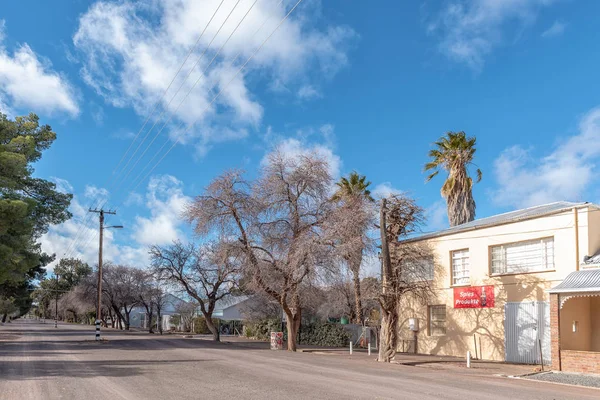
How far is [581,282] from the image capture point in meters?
20.1

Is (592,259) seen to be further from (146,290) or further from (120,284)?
(120,284)

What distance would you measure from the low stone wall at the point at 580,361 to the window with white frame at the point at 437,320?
345 inches

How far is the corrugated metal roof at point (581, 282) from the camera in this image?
1936cm

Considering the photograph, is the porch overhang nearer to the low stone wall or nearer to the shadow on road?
the low stone wall

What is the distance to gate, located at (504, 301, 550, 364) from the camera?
2300 cm

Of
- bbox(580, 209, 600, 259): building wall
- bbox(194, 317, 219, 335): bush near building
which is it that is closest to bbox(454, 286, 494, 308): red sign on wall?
bbox(580, 209, 600, 259): building wall

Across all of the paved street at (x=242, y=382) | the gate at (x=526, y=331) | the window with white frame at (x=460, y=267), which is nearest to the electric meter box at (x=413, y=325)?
the window with white frame at (x=460, y=267)

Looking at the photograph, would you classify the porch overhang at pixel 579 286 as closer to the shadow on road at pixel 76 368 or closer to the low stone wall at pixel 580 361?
the low stone wall at pixel 580 361

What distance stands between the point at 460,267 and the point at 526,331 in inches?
191

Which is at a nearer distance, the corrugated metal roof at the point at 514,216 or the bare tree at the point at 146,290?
the corrugated metal roof at the point at 514,216

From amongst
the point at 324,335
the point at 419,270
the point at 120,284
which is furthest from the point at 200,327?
the point at 419,270

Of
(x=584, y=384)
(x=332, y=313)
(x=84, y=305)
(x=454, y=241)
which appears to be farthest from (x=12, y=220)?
(x=84, y=305)

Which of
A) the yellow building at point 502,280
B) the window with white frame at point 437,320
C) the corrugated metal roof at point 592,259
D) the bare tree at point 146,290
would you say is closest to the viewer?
the corrugated metal roof at point 592,259

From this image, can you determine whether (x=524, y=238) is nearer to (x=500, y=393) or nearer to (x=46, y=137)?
(x=500, y=393)
